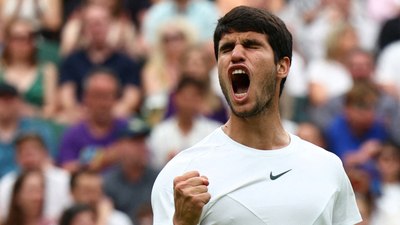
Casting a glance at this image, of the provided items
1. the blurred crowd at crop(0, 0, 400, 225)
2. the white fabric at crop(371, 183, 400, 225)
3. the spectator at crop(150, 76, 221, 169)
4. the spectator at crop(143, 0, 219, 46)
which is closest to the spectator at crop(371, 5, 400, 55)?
the blurred crowd at crop(0, 0, 400, 225)

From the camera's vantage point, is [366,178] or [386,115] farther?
[386,115]

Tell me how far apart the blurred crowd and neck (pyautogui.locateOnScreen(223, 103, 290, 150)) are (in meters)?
4.28

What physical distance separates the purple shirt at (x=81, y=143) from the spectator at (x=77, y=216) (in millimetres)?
1602

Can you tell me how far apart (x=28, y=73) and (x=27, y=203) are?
2288 mm

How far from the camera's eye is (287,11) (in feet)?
47.6

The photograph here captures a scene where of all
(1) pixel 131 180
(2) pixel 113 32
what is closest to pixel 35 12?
(2) pixel 113 32

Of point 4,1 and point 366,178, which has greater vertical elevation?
point 4,1

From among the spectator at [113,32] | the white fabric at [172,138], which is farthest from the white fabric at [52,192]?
the spectator at [113,32]

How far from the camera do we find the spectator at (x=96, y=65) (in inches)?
469

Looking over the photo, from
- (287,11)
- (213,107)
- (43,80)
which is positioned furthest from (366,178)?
(287,11)

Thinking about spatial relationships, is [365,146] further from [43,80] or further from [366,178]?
[43,80]

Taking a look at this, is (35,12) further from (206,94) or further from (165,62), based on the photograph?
(206,94)

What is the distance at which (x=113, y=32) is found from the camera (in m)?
13.0

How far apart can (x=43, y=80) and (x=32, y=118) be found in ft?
2.42
